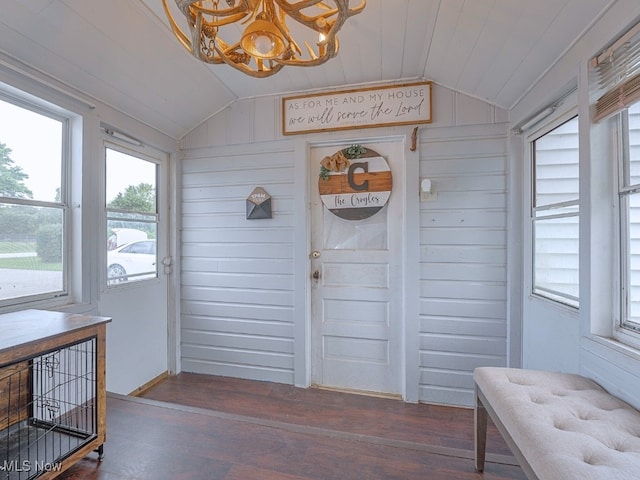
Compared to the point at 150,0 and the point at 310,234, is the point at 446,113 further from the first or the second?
the point at 150,0

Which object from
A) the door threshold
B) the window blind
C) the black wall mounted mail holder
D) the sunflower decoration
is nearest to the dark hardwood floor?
the door threshold

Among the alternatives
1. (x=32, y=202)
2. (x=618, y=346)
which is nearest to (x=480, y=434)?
(x=618, y=346)

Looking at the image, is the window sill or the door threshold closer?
the window sill

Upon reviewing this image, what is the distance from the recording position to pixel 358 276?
2561 mm

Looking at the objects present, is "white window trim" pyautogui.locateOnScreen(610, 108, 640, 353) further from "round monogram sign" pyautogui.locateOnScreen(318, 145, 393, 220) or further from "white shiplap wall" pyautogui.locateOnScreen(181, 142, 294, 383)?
"white shiplap wall" pyautogui.locateOnScreen(181, 142, 294, 383)

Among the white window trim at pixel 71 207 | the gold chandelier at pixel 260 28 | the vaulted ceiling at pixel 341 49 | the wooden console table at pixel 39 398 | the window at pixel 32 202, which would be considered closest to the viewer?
the gold chandelier at pixel 260 28

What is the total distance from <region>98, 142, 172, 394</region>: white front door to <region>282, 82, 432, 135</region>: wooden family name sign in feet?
4.24

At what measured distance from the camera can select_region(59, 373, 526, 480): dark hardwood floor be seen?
1.35 meters

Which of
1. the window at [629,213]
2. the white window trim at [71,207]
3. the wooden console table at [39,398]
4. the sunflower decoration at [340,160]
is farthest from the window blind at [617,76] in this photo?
the white window trim at [71,207]

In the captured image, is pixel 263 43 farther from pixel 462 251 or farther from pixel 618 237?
pixel 462 251

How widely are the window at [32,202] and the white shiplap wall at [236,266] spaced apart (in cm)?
100

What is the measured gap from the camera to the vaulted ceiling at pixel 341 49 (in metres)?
1.49

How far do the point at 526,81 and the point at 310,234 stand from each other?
1.81 meters

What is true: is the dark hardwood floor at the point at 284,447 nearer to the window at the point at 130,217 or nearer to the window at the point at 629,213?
the window at the point at 629,213
